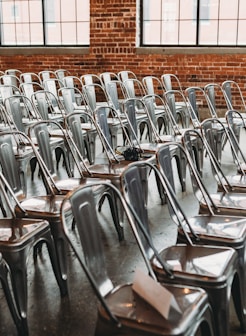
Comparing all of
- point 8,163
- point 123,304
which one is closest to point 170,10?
point 8,163

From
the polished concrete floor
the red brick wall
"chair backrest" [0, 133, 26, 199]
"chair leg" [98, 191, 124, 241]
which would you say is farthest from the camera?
the red brick wall

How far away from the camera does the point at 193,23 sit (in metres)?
8.41

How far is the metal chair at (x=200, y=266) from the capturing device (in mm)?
2150

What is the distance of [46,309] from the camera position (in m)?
2.79

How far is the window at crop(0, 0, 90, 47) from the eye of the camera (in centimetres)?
915

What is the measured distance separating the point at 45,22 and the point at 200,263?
7900 mm

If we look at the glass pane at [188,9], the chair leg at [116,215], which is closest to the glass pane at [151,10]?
the glass pane at [188,9]

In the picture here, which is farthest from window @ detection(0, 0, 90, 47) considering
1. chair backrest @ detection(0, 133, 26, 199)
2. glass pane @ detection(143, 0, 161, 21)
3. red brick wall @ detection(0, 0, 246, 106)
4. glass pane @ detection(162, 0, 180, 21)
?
chair backrest @ detection(0, 133, 26, 199)

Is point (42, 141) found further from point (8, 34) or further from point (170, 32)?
point (8, 34)

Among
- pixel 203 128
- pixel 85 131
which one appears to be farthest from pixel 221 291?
pixel 85 131

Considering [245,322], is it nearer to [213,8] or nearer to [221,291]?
[221,291]

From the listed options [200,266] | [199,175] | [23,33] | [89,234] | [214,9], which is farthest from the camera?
[23,33]

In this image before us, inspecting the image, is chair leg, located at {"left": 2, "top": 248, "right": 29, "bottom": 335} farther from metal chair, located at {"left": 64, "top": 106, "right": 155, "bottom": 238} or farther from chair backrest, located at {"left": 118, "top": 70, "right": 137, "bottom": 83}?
chair backrest, located at {"left": 118, "top": 70, "right": 137, "bottom": 83}

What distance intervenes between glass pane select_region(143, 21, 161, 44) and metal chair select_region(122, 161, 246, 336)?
21.3 feet
